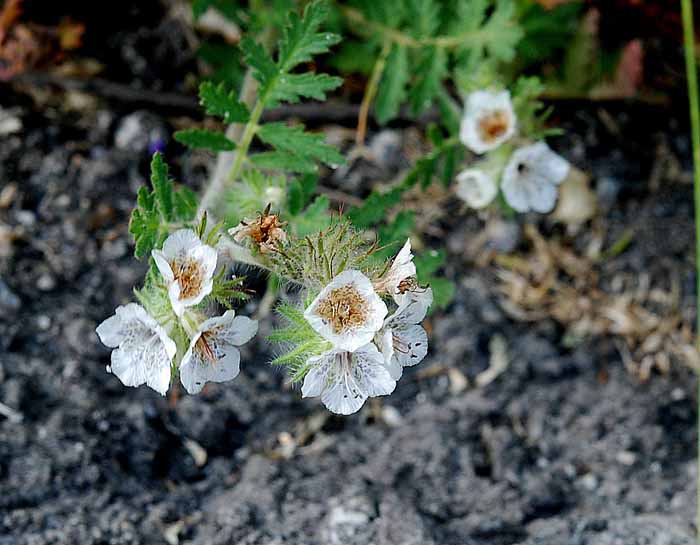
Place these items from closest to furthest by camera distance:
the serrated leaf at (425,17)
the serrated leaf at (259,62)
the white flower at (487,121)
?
the serrated leaf at (259,62) < the white flower at (487,121) < the serrated leaf at (425,17)

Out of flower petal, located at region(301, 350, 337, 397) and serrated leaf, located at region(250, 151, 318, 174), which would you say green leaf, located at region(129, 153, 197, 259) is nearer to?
serrated leaf, located at region(250, 151, 318, 174)

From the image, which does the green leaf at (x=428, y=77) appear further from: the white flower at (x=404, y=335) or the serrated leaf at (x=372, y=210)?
the white flower at (x=404, y=335)

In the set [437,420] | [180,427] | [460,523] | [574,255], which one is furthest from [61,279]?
[574,255]

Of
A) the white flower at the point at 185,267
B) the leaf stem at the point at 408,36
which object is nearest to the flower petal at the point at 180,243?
the white flower at the point at 185,267

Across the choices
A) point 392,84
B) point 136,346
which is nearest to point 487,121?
point 392,84

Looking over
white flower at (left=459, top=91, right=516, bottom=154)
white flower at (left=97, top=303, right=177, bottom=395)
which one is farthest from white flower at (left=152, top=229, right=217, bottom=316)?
white flower at (left=459, top=91, right=516, bottom=154)

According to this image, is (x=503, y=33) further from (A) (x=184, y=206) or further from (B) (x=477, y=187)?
(A) (x=184, y=206)

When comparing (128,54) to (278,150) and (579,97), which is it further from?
(579,97)
